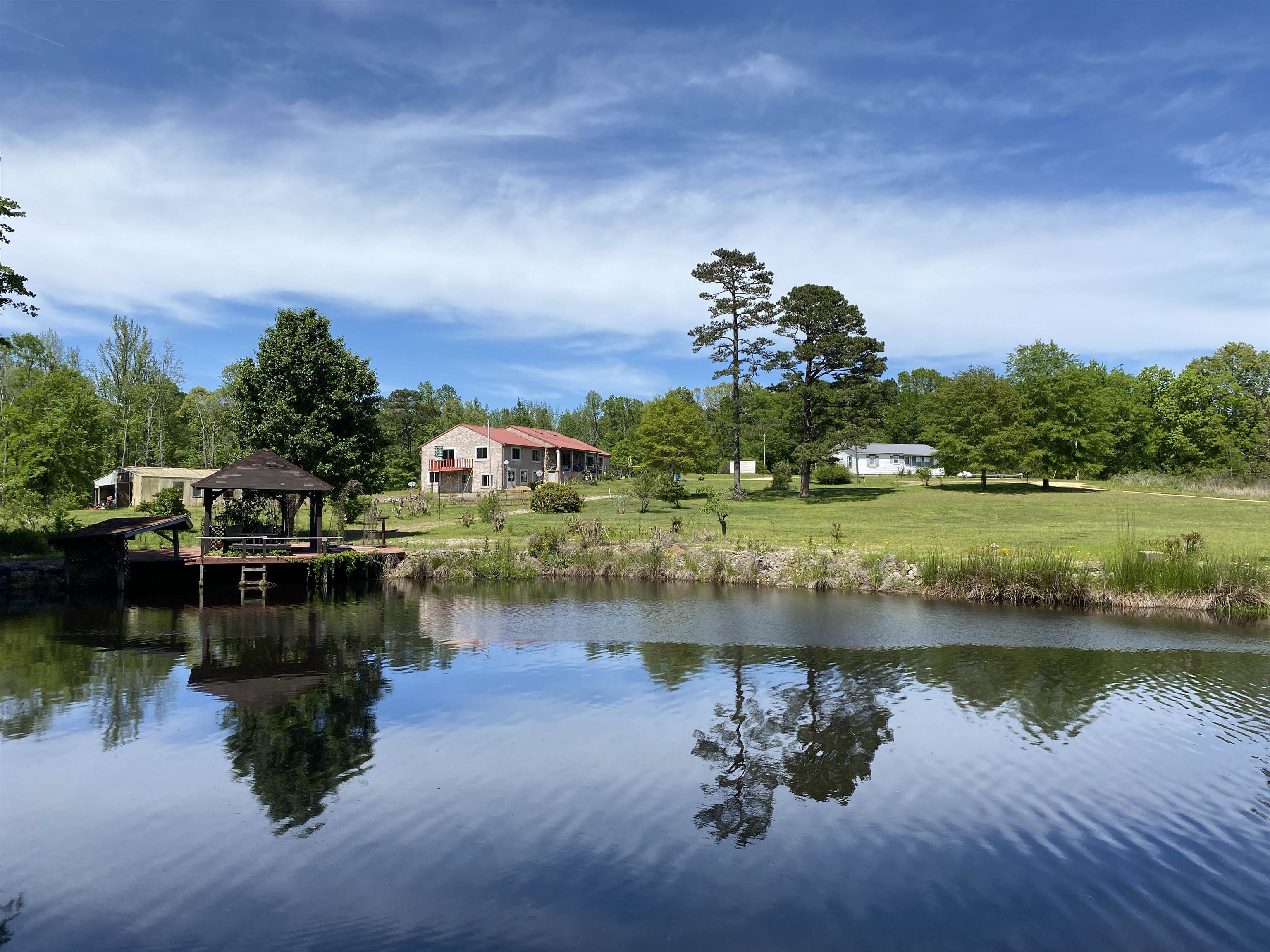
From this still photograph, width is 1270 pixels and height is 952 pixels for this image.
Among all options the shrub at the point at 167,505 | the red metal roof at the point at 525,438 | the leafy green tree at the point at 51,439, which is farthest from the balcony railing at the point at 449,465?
the leafy green tree at the point at 51,439

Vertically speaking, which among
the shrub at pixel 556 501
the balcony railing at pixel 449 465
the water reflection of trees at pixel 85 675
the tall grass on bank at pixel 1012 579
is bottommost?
the water reflection of trees at pixel 85 675

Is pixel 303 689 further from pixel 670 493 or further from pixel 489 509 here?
pixel 670 493

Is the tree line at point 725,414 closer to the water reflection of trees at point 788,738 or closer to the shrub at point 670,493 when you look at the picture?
the shrub at point 670,493

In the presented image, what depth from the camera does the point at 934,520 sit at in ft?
143

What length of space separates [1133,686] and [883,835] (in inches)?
345

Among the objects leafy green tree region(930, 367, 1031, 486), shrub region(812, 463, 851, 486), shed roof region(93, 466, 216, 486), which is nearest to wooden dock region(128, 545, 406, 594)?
shed roof region(93, 466, 216, 486)

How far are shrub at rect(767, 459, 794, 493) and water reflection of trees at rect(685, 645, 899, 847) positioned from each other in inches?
1640

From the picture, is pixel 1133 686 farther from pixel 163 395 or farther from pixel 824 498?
pixel 163 395

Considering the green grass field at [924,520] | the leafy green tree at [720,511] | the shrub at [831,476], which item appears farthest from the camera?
the shrub at [831,476]

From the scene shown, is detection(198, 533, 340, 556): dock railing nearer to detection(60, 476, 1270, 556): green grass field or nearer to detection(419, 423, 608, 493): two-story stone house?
detection(60, 476, 1270, 556): green grass field

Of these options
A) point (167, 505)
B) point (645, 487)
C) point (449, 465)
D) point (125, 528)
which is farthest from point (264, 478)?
point (449, 465)

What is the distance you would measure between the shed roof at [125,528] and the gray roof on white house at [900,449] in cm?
7625

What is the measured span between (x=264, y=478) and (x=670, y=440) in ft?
122

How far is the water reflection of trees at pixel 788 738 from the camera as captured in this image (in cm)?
983
